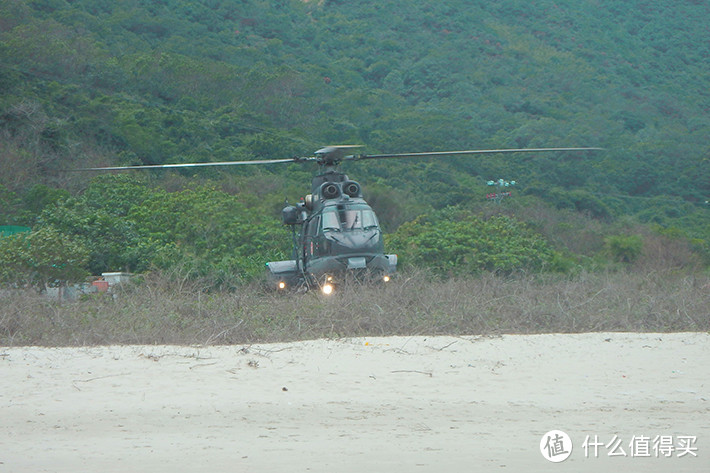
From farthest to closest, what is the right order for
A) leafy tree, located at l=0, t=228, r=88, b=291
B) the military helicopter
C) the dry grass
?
leafy tree, located at l=0, t=228, r=88, b=291 < the military helicopter < the dry grass

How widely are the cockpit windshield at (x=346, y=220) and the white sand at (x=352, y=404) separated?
17.0 ft

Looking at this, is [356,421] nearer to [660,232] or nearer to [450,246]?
[450,246]

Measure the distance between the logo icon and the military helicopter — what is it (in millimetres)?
6833

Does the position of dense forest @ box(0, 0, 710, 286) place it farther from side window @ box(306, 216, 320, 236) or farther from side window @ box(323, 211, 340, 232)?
side window @ box(323, 211, 340, 232)

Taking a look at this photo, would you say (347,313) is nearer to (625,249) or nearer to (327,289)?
(327,289)

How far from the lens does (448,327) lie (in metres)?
10.4

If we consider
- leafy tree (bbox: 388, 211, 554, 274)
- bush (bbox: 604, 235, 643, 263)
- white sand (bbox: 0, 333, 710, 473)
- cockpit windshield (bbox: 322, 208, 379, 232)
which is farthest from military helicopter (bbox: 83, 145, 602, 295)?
bush (bbox: 604, 235, 643, 263)

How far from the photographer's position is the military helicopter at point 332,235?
1409 centimetres

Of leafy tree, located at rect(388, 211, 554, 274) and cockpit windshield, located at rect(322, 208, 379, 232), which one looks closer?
cockpit windshield, located at rect(322, 208, 379, 232)

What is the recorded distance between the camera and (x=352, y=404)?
764 cm

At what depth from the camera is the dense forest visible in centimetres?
2400

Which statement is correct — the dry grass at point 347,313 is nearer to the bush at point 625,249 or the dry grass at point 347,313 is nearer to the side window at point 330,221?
the side window at point 330,221

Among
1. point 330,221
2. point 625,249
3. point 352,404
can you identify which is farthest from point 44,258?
point 625,249

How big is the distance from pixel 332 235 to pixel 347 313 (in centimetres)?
393
